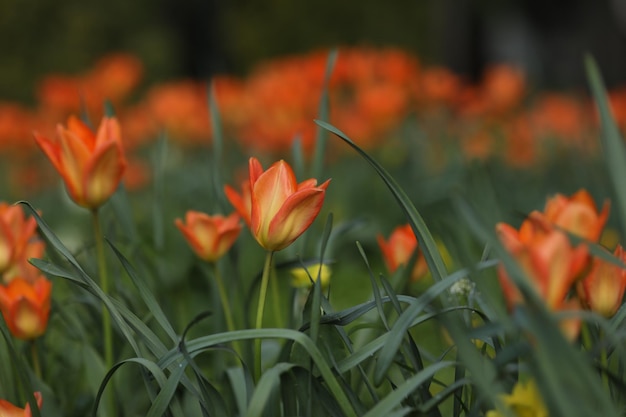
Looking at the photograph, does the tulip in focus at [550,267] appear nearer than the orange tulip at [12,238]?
Yes

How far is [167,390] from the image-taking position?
2.56 feet

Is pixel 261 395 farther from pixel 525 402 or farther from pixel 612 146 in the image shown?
pixel 612 146

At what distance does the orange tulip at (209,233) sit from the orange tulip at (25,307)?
0.17m

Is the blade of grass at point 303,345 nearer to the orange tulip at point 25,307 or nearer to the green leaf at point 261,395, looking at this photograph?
the green leaf at point 261,395

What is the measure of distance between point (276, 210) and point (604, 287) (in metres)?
0.32

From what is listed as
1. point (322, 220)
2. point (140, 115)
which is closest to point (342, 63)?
point (322, 220)

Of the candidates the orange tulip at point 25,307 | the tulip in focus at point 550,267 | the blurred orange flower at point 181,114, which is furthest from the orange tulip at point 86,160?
the blurred orange flower at point 181,114

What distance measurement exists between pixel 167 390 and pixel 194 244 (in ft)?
0.94

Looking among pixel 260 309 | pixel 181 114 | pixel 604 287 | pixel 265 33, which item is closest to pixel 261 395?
pixel 260 309

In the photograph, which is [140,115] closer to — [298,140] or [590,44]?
[298,140]

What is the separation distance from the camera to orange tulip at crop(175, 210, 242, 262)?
1.03 metres

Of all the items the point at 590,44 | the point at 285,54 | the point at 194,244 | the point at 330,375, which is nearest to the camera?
the point at 330,375

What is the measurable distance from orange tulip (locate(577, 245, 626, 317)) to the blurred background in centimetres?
386

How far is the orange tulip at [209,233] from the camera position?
3.37ft
